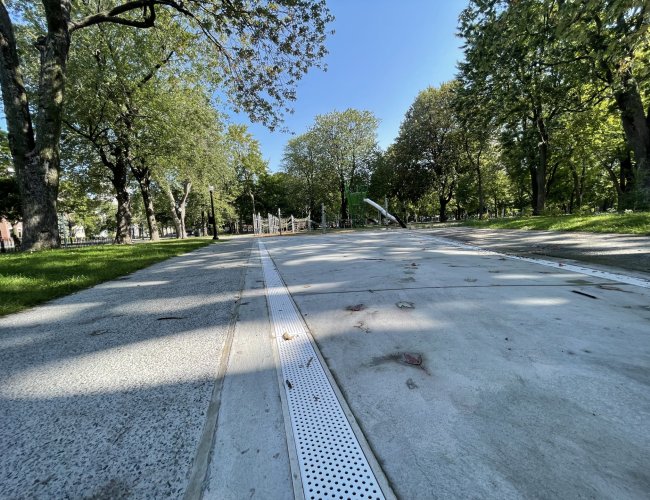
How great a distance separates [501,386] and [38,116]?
12163mm

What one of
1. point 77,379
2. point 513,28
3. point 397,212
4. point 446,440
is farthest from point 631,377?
point 397,212

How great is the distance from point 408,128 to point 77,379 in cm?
3251

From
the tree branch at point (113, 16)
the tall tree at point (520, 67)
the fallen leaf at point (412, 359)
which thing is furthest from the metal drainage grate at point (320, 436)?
→ the tree branch at point (113, 16)

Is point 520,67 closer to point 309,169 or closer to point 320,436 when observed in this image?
point 320,436

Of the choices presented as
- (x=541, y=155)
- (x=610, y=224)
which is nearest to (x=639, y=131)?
(x=541, y=155)

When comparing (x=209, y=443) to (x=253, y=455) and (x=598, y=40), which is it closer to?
(x=253, y=455)

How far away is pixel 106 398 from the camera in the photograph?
59.2 inches

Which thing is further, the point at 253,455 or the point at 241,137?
the point at 241,137

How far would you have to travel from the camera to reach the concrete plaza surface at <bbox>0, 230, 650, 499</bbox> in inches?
39.0

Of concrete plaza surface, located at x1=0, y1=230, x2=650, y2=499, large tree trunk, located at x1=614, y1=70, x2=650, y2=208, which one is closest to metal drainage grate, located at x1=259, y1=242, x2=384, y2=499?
concrete plaza surface, located at x1=0, y1=230, x2=650, y2=499

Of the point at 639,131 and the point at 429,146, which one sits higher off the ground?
the point at 429,146

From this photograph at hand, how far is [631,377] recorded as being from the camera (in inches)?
56.3

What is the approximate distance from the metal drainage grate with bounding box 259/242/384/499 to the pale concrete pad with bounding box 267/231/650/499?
9 centimetres

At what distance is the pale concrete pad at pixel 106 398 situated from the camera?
3.36 ft
